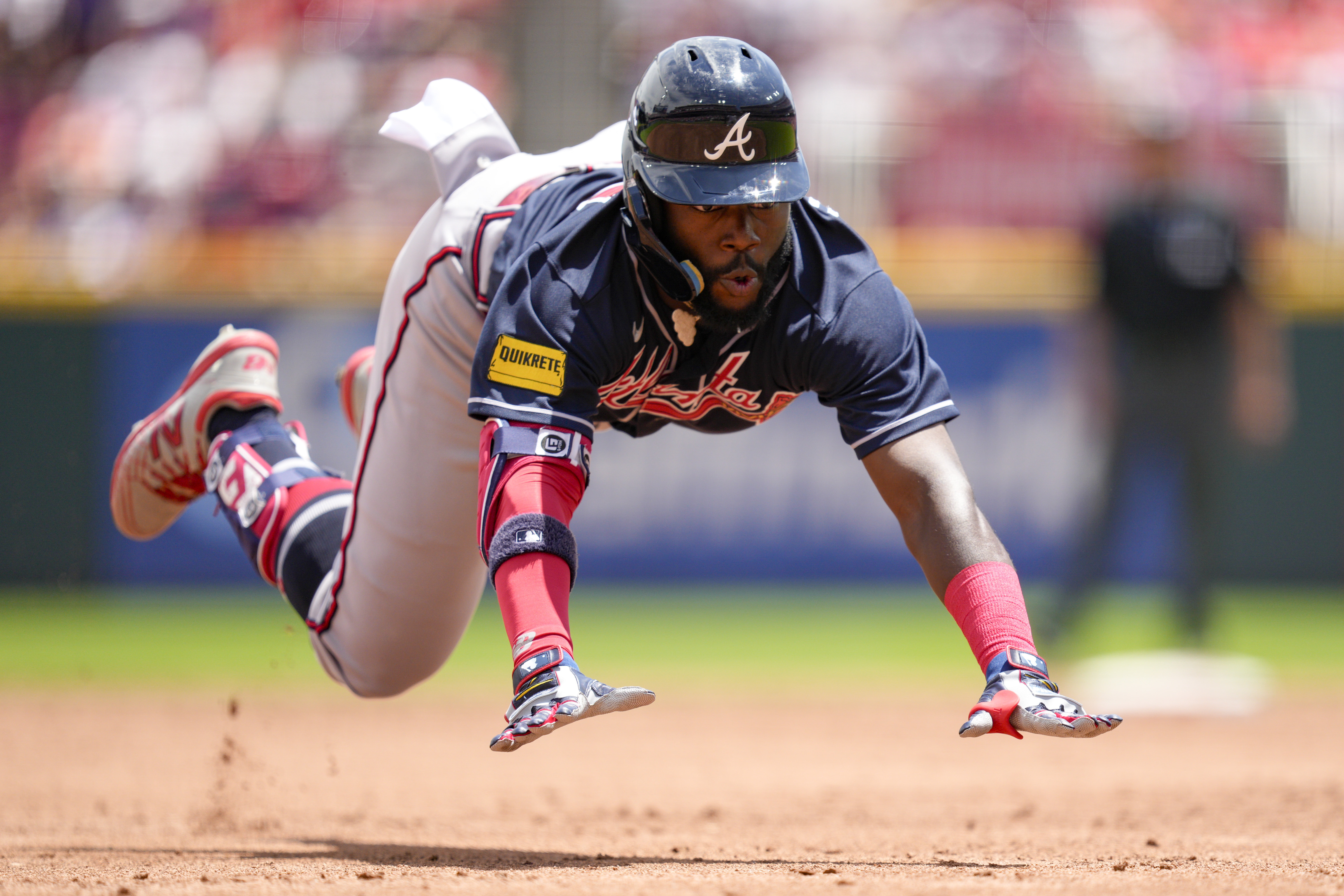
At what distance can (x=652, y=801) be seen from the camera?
16.2ft

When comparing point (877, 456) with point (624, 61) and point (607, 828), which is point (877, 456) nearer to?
point (607, 828)

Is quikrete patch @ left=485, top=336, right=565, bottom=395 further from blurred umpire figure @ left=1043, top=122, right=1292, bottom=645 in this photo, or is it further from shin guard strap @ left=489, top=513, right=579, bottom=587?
blurred umpire figure @ left=1043, top=122, right=1292, bottom=645

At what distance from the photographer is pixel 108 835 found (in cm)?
408

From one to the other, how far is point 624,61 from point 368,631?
7.81 metres

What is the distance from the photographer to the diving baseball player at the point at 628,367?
298cm

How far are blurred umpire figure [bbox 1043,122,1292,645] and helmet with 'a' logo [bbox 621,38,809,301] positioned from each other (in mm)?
4684

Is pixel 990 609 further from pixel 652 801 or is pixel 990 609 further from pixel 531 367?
pixel 652 801

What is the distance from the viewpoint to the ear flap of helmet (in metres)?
3.04

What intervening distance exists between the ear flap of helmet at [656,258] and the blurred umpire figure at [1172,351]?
4.67 m

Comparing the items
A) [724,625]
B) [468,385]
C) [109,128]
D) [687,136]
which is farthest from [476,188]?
[109,128]

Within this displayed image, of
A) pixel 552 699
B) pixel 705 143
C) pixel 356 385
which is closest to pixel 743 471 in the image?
pixel 356 385

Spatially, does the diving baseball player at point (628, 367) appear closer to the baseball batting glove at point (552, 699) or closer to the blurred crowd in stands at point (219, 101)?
the baseball batting glove at point (552, 699)

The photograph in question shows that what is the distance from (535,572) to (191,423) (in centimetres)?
172

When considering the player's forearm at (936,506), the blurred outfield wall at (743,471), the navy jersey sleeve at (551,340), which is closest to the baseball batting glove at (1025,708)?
the player's forearm at (936,506)
